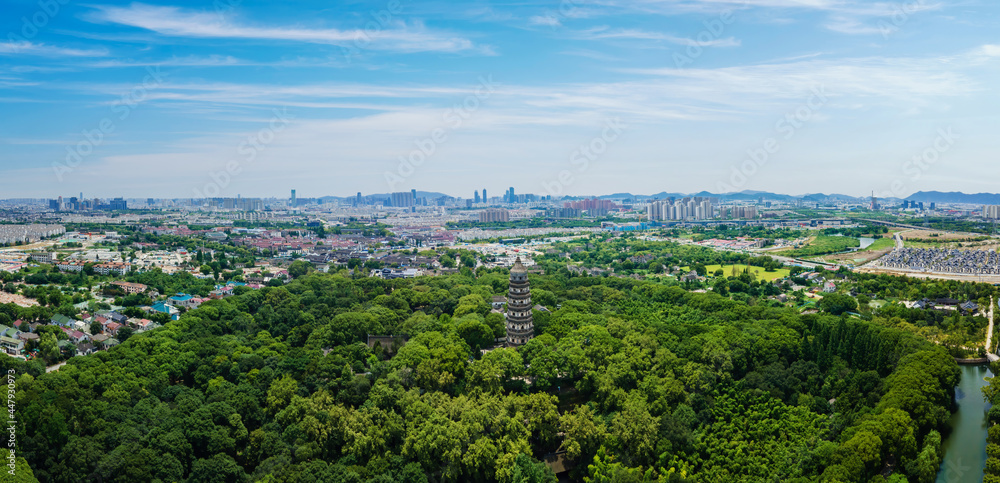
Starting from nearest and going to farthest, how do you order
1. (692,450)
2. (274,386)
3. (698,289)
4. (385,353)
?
1. (692,450)
2. (274,386)
3. (385,353)
4. (698,289)

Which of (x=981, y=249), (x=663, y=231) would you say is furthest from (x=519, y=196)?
(x=981, y=249)

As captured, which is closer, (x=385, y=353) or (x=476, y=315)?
(x=385, y=353)

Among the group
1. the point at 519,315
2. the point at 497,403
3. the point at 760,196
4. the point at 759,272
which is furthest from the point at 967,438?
the point at 760,196

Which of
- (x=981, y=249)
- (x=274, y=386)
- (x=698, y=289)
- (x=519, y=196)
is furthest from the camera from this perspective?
→ (x=519, y=196)

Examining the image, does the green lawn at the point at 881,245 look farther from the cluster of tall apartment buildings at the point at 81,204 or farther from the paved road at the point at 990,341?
the cluster of tall apartment buildings at the point at 81,204

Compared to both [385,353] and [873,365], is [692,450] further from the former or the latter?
[385,353]

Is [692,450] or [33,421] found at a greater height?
[33,421]

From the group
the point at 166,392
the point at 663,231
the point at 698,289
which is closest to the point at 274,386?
the point at 166,392

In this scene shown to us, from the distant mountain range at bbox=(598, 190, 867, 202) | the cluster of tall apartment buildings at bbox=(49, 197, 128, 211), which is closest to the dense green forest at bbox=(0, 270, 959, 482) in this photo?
the cluster of tall apartment buildings at bbox=(49, 197, 128, 211)
